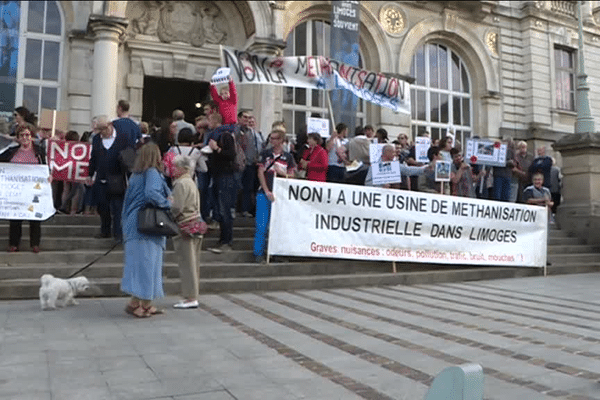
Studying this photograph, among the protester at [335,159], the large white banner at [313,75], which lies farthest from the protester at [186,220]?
the large white banner at [313,75]

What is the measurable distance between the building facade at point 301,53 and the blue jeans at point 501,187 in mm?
6499

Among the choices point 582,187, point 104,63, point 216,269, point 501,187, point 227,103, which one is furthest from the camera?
point 104,63

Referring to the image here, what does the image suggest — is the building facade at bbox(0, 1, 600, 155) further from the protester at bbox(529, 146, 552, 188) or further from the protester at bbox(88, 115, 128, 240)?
the protester at bbox(529, 146, 552, 188)

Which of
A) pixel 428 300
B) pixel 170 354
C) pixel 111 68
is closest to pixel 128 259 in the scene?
pixel 170 354

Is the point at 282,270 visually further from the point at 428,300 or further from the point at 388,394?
the point at 388,394

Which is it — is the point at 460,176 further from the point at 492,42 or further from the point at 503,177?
the point at 492,42

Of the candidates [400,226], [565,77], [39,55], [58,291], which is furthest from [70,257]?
[565,77]

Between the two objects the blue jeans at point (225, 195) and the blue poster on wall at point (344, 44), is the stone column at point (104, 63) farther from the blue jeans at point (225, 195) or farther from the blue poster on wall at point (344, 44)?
the blue jeans at point (225, 195)

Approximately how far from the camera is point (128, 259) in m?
5.74

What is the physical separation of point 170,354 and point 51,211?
4.58m

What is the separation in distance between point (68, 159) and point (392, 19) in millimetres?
13262

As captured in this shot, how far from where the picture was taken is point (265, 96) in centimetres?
1561

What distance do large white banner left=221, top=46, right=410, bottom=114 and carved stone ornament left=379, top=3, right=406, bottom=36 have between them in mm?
7629

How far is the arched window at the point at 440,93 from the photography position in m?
20.4
